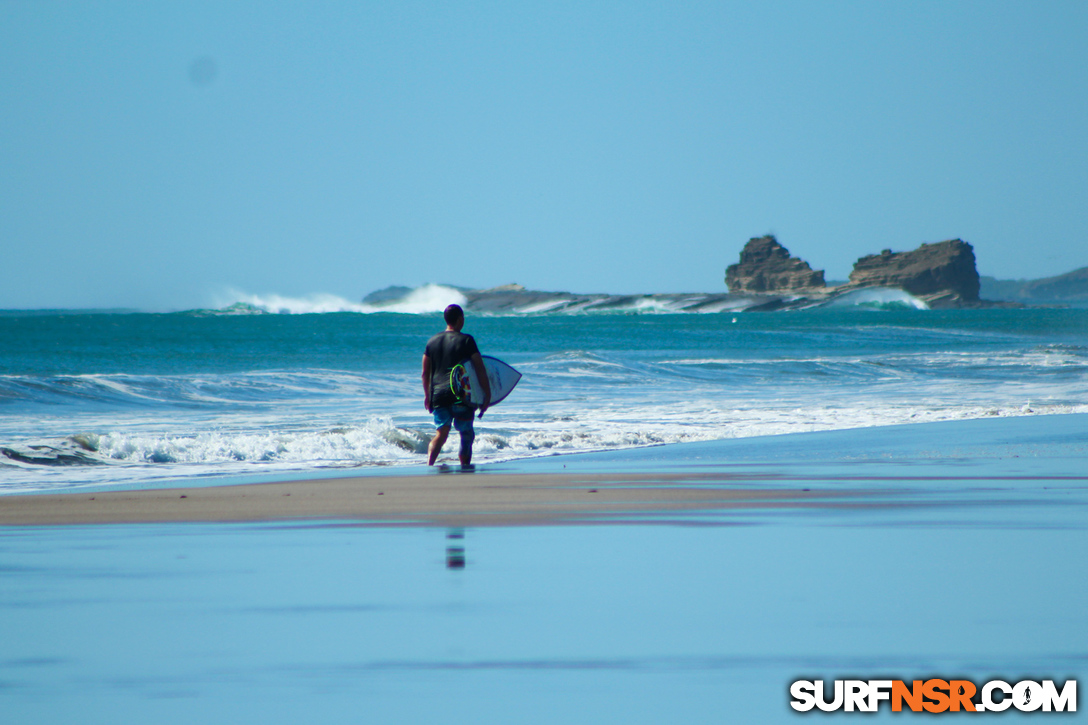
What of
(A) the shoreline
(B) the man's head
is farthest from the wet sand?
(B) the man's head

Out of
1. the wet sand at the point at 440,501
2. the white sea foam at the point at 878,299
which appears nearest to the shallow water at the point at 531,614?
the wet sand at the point at 440,501

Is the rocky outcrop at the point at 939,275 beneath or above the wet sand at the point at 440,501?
above

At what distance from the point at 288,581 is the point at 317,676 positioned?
1162mm

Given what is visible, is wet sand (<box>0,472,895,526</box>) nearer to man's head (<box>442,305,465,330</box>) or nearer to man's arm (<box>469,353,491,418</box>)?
man's arm (<box>469,353,491,418</box>)

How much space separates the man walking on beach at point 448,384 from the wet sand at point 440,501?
1.24 meters

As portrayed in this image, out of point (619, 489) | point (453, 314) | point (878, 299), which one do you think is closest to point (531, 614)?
point (619, 489)

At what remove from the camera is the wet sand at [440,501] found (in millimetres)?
5523

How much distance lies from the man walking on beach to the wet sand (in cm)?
124

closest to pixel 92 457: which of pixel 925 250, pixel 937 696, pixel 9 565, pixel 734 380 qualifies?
pixel 9 565

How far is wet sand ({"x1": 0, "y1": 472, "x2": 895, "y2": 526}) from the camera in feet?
18.1

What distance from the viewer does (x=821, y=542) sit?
4.39 meters

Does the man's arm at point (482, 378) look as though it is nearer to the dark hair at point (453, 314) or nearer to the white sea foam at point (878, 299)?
the dark hair at point (453, 314)

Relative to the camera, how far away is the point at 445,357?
870 cm

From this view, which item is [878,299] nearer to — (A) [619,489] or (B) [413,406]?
(B) [413,406]
